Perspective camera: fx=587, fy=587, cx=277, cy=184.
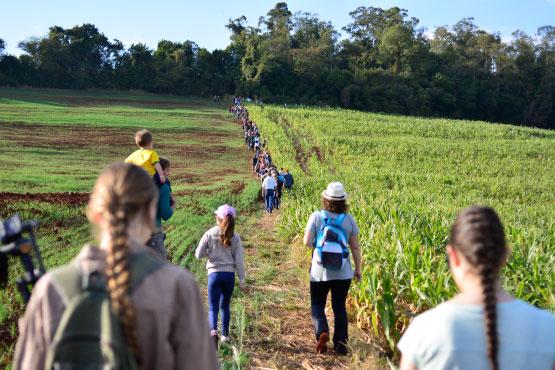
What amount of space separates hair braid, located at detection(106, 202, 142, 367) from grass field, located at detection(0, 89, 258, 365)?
475cm

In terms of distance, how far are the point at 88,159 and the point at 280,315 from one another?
2211 cm

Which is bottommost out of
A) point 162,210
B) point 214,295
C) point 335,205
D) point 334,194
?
point 214,295

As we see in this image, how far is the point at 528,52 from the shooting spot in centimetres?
9281

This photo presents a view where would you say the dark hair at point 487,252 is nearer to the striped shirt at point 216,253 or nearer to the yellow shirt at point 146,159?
the striped shirt at point 216,253

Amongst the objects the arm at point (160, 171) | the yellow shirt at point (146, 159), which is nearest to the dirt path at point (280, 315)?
the arm at point (160, 171)

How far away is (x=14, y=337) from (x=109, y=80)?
72.3 meters

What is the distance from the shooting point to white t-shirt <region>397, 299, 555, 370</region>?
2.27m

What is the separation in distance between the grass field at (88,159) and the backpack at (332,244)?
3410mm

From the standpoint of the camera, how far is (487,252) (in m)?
2.32

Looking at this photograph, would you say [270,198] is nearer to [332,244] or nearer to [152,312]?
[332,244]

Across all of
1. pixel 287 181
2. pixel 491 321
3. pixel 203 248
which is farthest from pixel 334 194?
pixel 287 181

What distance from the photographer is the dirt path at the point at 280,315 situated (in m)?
6.19

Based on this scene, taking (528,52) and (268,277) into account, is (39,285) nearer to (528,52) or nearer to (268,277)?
(268,277)

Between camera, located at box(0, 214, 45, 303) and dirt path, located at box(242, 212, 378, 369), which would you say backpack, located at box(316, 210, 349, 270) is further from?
camera, located at box(0, 214, 45, 303)
